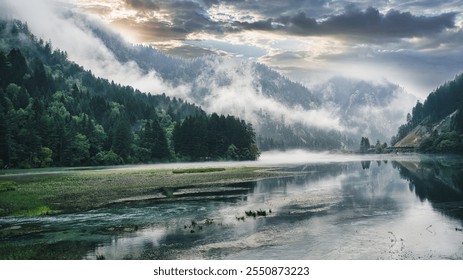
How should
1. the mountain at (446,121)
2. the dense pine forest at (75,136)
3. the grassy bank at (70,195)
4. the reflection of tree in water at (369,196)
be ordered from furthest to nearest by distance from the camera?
the mountain at (446,121), the dense pine forest at (75,136), the grassy bank at (70,195), the reflection of tree in water at (369,196)

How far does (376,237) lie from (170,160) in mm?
145132

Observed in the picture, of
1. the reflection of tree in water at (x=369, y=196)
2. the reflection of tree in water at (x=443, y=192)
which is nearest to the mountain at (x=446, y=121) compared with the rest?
the reflection of tree in water at (x=443, y=192)

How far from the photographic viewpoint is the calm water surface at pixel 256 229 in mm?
29016

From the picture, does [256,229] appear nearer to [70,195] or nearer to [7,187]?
[70,195]

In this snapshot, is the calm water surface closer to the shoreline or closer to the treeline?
the shoreline

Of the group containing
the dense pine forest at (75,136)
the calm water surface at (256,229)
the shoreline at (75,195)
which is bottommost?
the shoreline at (75,195)

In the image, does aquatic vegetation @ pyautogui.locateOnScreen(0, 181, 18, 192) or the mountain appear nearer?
aquatic vegetation @ pyautogui.locateOnScreen(0, 181, 18, 192)

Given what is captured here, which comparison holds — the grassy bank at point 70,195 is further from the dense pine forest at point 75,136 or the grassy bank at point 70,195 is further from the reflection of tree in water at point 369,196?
the dense pine forest at point 75,136

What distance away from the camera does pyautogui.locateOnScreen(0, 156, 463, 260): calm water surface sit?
95.2ft

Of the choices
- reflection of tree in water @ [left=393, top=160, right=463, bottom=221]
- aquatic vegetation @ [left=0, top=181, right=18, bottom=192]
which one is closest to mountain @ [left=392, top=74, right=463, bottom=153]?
reflection of tree in water @ [left=393, top=160, right=463, bottom=221]

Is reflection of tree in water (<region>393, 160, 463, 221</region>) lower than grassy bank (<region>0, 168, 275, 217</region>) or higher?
higher
